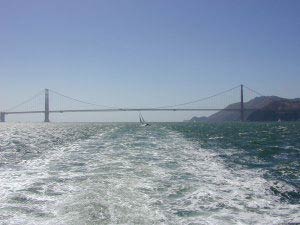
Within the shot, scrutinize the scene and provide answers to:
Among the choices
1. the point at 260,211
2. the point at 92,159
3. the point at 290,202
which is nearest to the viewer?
the point at 260,211

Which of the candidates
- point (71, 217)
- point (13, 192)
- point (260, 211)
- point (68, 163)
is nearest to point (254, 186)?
point (260, 211)

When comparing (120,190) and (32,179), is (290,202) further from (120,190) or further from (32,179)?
(32,179)

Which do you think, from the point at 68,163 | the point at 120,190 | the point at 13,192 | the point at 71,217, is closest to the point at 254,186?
the point at 120,190

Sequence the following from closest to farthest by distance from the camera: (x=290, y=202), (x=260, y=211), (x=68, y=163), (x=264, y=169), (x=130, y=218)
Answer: (x=130, y=218)
(x=260, y=211)
(x=290, y=202)
(x=264, y=169)
(x=68, y=163)

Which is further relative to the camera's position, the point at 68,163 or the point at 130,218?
the point at 68,163

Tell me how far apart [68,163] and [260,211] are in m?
12.0

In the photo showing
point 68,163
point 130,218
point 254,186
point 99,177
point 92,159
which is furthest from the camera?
point 92,159

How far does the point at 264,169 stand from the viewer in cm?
1966

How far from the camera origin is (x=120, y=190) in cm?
1409

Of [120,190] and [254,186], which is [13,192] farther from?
[254,186]

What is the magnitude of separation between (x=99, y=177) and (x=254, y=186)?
578cm

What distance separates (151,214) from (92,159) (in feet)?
39.9

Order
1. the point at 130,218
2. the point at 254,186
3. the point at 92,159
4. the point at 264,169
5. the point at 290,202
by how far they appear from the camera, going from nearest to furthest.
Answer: the point at 130,218 → the point at 290,202 → the point at 254,186 → the point at 264,169 → the point at 92,159

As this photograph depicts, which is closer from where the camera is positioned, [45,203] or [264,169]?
[45,203]
